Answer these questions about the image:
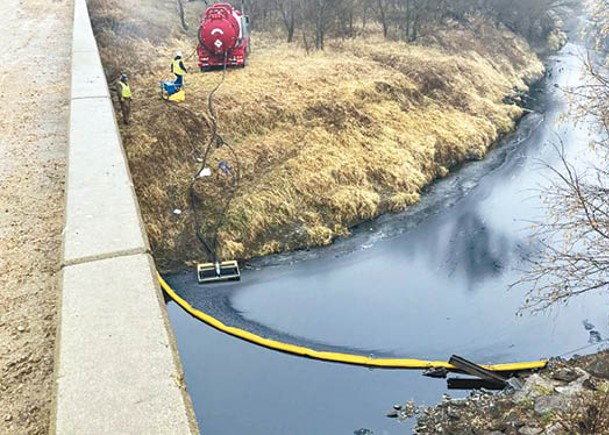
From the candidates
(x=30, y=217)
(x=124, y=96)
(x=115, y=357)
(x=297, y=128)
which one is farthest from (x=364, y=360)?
(x=124, y=96)

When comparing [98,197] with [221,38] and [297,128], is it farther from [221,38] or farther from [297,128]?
[221,38]

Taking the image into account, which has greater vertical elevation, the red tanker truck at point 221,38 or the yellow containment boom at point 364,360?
the red tanker truck at point 221,38

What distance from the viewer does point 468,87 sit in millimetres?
19828

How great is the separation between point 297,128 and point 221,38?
13.1 feet

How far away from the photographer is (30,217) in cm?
698

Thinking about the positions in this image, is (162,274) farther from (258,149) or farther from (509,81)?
(509,81)

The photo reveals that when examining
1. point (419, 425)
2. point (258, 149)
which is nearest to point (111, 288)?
point (419, 425)

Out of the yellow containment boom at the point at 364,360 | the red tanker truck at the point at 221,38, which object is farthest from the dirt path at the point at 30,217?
the red tanker truck at the point at 221,38

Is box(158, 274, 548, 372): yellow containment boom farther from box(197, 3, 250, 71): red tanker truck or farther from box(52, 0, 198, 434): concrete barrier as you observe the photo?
box(197, 3, 250, 71): red tanker truck

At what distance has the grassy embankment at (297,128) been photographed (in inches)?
456

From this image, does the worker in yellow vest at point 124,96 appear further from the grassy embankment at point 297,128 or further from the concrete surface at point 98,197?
the concrete surface at point 98,197

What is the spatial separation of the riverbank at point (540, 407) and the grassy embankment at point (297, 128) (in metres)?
5.01

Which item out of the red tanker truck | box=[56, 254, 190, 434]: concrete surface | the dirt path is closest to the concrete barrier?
box=[56, 254, 190, 434]: concrete surface

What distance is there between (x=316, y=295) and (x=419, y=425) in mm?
3342
